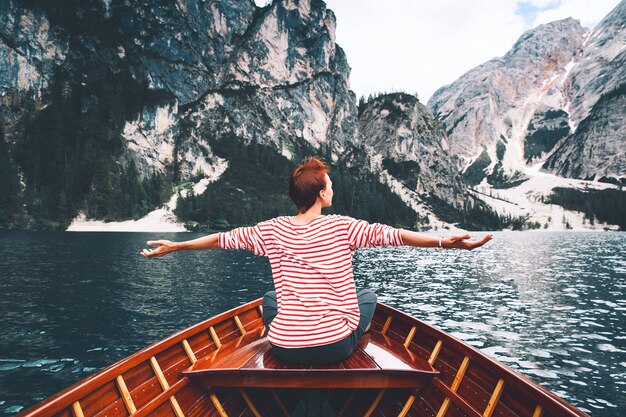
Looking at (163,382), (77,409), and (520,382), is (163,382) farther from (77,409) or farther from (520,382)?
(520,382)

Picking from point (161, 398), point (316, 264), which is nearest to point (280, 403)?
point (161, 398)

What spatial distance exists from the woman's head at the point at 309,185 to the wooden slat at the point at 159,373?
3.28 metres

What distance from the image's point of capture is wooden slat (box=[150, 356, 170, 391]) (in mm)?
5109

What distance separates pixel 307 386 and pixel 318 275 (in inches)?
50.0

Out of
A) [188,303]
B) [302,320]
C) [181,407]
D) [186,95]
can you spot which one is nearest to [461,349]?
[302,320]

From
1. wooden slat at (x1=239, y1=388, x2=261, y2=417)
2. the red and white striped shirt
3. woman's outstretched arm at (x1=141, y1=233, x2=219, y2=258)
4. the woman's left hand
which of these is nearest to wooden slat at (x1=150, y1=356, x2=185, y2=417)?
wooden slat at (x1=239, y1=388, x2=261, y2=417)

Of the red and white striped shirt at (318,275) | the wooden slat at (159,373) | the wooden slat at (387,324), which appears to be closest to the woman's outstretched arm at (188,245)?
the red and white striped shirt at (318,275)

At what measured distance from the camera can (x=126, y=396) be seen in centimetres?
456

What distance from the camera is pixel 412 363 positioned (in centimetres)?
523

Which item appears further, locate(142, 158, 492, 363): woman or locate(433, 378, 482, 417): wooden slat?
locate(433, 378, 482, 417): wooden slat

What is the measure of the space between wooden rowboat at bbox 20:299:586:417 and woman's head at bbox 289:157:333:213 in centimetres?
185

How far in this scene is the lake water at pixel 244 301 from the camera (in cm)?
1264

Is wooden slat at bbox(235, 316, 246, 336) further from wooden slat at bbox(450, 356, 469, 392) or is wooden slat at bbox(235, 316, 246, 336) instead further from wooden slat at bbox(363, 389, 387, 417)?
wooden slat at bbox(450, 356, 469, 392)

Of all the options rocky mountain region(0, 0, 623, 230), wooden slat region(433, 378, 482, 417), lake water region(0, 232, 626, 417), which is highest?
rocky mountain region(0, 0, 623, 230)
